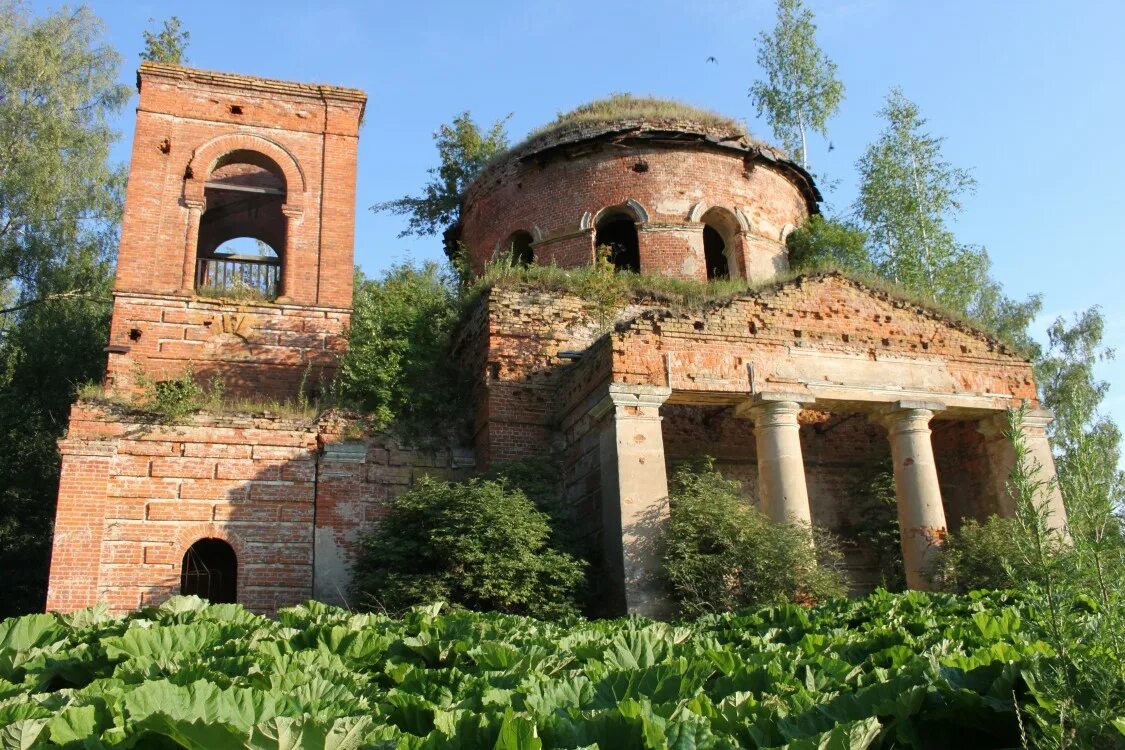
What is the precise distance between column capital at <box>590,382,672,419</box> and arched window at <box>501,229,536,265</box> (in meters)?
8.48

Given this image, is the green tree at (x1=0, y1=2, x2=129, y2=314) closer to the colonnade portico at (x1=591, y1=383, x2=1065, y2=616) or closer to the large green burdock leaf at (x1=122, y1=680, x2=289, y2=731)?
the colonnade portico at (x1=591, y1=383, x2=1065, y2=616)

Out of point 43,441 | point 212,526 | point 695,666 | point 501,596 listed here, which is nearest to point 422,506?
point 501,596

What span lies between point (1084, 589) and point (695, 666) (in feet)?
5.23

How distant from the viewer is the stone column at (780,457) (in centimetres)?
1227

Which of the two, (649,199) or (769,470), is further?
(649,199)

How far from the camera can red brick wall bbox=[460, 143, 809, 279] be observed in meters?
19.1

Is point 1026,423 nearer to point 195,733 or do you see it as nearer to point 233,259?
point 195,733

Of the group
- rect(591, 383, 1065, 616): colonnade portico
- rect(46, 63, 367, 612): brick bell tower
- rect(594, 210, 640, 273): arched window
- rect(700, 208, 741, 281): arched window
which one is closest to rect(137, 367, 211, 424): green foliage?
rect(46, 63, 367, 612): brick bell tower

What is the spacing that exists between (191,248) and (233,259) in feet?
8.12

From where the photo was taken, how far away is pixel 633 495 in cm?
1170

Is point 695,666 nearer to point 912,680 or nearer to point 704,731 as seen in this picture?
point 912,680

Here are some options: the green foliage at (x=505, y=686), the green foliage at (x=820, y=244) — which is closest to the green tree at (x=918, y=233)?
the green foliage at (x=820, y=244)

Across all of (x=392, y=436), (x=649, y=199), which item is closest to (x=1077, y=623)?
(x=392, y=436)

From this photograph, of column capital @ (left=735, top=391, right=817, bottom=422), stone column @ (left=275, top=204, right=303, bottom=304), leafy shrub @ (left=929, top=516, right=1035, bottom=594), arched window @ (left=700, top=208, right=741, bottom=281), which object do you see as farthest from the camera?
arched window @ (left=700, top=208, right=741, bottom=281)
